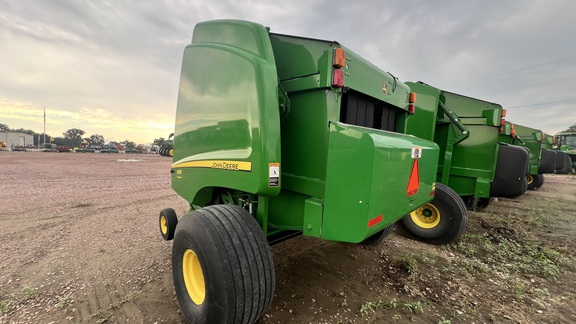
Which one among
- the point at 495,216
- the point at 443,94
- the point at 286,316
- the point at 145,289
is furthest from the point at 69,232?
the point at 495,216

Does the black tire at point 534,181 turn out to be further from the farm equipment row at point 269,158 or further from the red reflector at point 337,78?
the red reflector at point 337,78

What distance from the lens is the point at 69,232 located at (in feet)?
13.4

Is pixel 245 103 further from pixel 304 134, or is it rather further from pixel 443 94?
pixel 443 94

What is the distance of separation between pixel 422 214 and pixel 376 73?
277 cm

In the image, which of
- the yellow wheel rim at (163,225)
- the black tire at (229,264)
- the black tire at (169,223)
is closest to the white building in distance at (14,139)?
the yellow wheel rim at (163,225)

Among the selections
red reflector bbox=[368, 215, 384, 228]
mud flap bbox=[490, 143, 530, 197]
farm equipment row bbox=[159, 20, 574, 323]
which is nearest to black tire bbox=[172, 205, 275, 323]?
farm equipment row bbox=[159, 20, 574, 323]

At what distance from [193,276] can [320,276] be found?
1.35 m

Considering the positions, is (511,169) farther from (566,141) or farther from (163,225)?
(566,141)

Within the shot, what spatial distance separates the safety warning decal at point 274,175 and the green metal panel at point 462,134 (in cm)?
332

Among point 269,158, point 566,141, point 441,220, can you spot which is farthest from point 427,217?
point 566,141

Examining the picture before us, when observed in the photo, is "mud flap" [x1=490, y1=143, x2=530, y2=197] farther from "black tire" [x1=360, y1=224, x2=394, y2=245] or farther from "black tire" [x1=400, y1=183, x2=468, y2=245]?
"black tire" [x1=360, y1=224, x2=394, y2=245]

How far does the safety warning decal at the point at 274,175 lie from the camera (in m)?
1.91

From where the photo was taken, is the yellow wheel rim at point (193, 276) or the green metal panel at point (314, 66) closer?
the green metal panel at point (314, 66)

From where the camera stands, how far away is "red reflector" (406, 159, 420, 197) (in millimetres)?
2221
